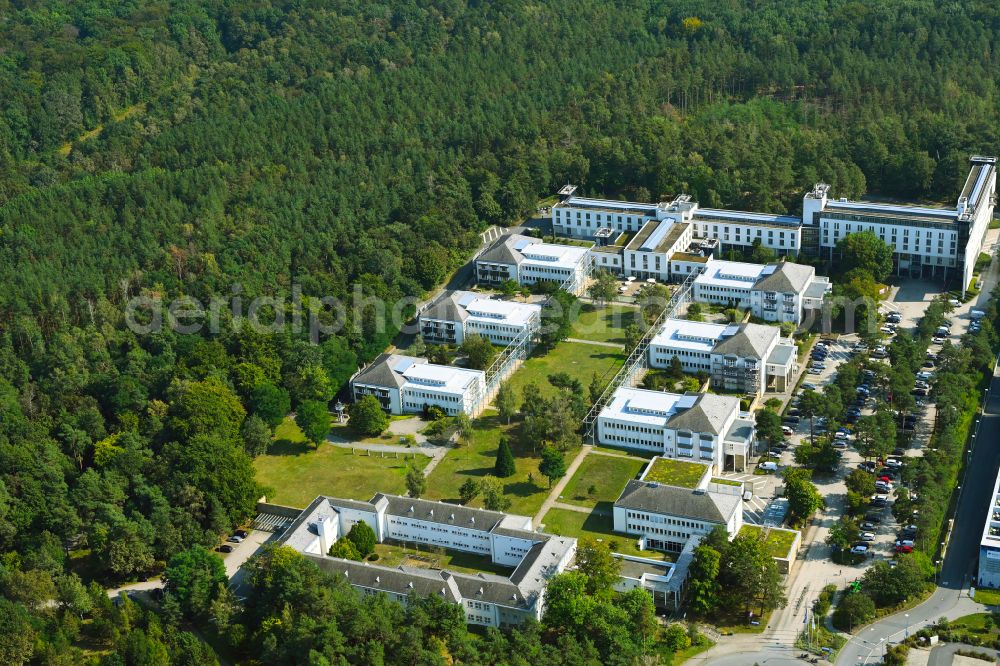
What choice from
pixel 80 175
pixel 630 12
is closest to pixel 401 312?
pixel 80 175

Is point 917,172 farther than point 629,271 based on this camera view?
Yes

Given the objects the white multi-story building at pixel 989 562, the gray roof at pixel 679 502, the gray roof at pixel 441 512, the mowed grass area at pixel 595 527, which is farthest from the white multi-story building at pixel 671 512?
the white multi-story building at pixel 989 562

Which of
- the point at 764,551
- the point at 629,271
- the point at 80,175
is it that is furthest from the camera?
the point at 80,175

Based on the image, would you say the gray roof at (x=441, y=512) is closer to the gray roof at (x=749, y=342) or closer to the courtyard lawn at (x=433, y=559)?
the courtyard lawn at (x=433, y=559)

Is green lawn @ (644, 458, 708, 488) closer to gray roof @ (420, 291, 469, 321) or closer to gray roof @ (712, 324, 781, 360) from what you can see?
gray roof @ (712, 324, 781, 360)

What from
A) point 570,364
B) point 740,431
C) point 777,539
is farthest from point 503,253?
point 777,539

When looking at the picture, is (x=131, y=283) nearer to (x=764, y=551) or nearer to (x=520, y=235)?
(x=520, y=235)
